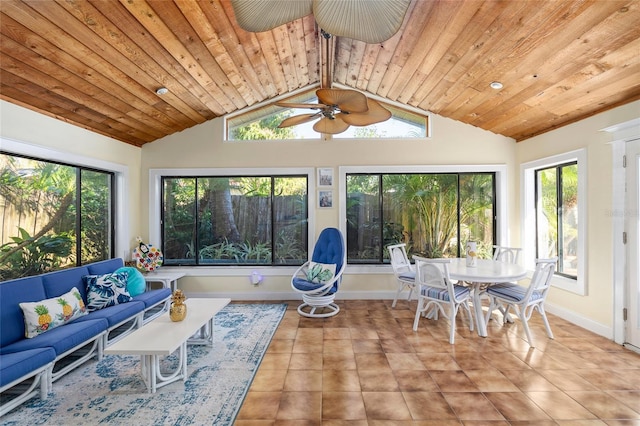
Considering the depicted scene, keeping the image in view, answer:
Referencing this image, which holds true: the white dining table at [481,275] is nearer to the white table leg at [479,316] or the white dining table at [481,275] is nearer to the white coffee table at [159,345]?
the white table leg at [479,316]

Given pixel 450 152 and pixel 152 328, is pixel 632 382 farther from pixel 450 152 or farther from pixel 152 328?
pixel 152 328

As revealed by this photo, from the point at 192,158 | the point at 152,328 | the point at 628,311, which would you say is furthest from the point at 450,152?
the point at 152,328

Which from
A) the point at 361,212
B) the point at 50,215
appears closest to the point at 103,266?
the point at 50,215

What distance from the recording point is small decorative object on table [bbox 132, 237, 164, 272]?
4395 millimetres

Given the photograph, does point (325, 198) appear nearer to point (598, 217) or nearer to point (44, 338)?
point (598, 217)

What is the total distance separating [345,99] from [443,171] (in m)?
2.88

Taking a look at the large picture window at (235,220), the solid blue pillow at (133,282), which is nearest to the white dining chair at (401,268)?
the large picture window at (235,220)

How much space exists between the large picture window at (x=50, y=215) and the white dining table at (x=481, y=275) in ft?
14.7

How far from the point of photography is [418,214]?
498cm

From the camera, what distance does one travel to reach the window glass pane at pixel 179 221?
16.4 ft

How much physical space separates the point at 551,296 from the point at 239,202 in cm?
474

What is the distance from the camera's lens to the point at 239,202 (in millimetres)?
5020

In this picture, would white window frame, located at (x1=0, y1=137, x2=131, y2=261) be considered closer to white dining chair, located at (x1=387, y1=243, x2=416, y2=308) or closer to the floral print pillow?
the floral print pillow

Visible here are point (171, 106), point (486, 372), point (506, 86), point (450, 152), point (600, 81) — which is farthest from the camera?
point (450, 152)
